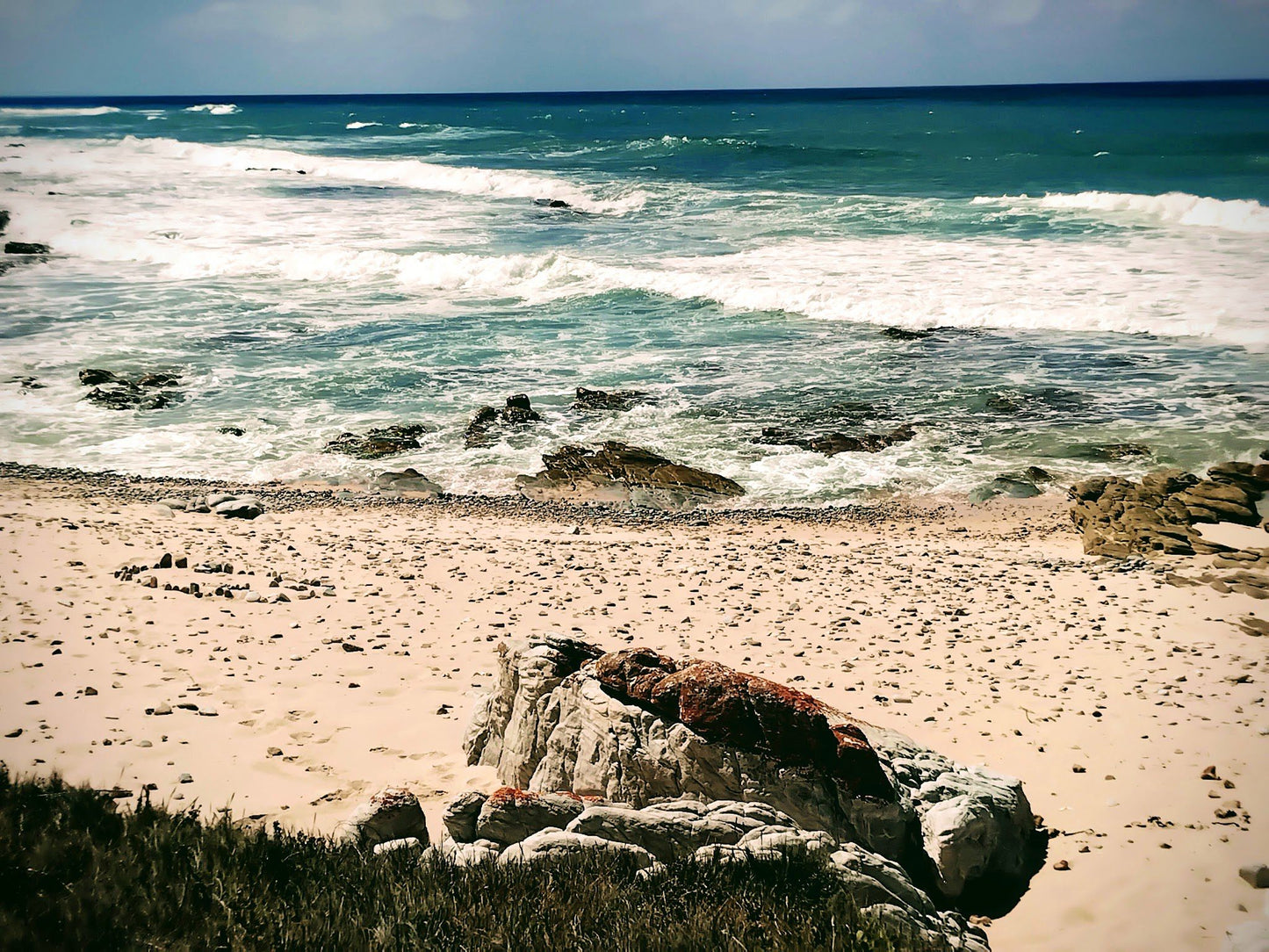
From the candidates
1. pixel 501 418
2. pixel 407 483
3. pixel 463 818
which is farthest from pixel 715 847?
pixel 501 418

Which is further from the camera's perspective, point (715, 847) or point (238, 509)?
point (238, 509)

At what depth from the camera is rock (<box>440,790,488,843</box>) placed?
17.0 feet

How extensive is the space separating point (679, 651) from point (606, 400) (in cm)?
998

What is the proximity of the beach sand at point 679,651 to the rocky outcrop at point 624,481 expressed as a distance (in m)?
0.70

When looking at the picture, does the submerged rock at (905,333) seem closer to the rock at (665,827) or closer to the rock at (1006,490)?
the rock at (1006,490)

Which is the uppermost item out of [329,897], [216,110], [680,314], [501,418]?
[216,110]

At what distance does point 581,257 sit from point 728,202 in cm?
1387

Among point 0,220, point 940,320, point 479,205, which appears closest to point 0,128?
point 0,220

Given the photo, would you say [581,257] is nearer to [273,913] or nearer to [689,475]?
[689,475]

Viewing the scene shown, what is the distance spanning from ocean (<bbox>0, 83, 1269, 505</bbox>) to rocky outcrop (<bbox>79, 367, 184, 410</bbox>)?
13.3 inches

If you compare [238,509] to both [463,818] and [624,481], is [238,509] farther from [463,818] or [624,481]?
[463,818]

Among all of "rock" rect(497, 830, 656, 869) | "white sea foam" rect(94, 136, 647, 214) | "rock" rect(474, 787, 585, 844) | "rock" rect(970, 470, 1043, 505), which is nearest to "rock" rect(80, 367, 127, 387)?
"rock" rect(970, 470, 1043, 505)

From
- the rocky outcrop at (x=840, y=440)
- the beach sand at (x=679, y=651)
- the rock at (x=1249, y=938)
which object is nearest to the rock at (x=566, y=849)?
the beach sand at (x=679, y=651)

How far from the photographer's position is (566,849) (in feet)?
15.5
